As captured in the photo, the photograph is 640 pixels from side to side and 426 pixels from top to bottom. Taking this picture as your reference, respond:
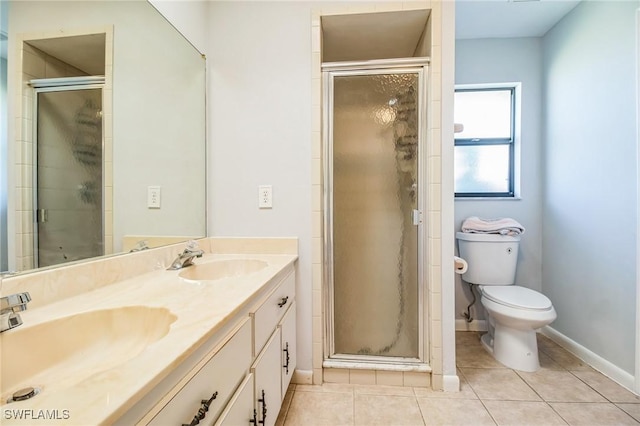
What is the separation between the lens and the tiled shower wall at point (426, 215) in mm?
1432

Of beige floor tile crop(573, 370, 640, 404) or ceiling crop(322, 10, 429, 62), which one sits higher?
ceiling crop(322, 10, 429, 62)

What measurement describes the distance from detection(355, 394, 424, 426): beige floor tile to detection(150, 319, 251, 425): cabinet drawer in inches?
32.8

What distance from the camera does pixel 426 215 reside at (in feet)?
4.83

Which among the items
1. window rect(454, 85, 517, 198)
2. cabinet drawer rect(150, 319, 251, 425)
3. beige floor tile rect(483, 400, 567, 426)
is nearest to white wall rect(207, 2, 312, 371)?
cabinet drawer rect(150, 319, 251, 425)

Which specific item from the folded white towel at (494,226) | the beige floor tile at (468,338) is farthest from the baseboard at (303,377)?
the folded white towel at (494,226)

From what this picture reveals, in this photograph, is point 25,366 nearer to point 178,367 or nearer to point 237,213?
point 178,367

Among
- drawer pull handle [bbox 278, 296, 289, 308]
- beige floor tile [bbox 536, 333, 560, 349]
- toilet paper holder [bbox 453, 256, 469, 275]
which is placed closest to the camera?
drawer pull handle [bbox 278, 296, 289, 308]

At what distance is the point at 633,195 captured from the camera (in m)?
1.46

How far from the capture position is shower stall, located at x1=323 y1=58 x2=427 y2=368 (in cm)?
152

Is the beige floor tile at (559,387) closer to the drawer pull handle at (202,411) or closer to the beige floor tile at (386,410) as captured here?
the beige floor tile at (386,410)

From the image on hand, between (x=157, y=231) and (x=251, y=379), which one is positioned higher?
(x=157, y=231)

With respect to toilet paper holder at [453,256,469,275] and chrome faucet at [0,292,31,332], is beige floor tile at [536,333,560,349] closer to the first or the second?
toilet paper holder at [453,256,469,275]

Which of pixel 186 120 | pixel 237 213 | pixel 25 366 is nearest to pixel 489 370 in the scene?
pixel 237 213

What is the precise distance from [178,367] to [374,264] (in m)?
1.21
